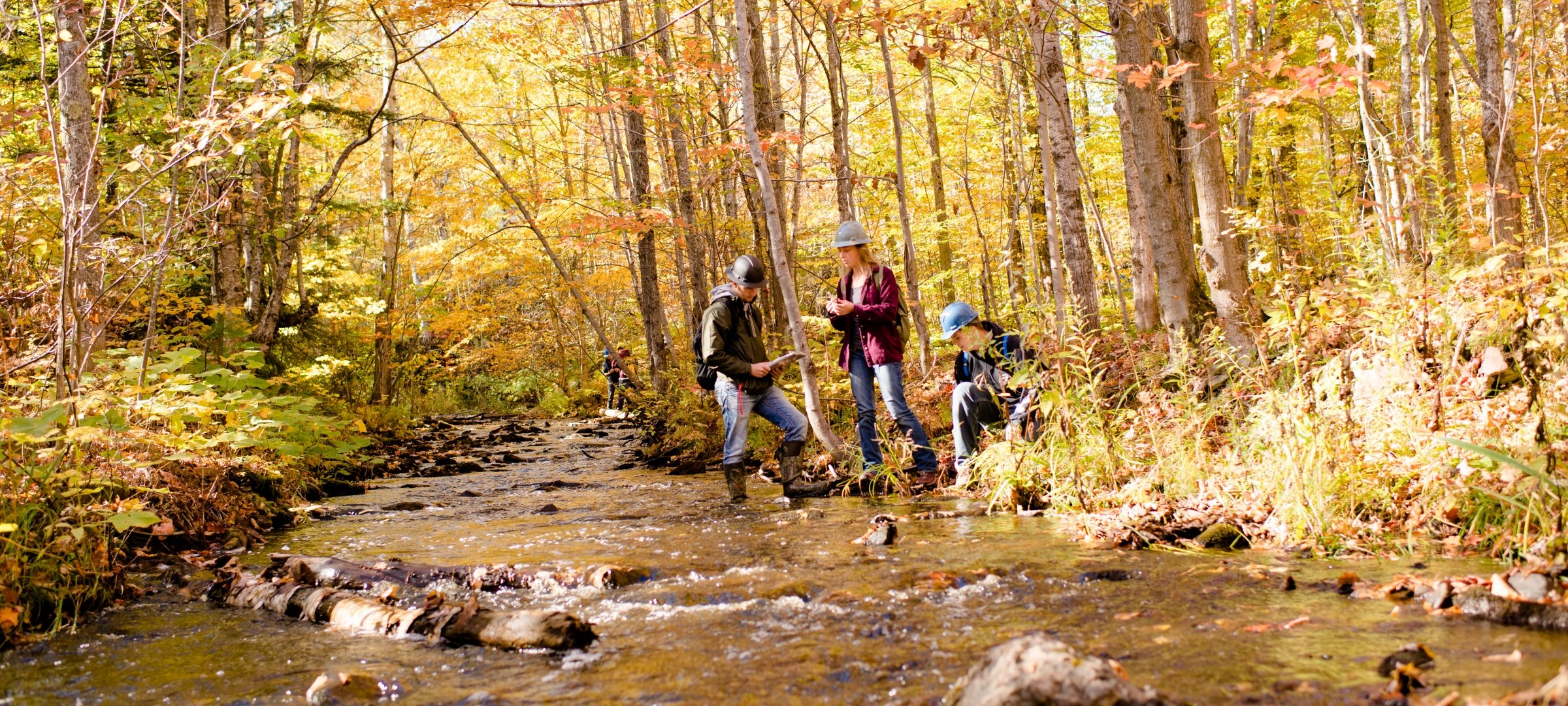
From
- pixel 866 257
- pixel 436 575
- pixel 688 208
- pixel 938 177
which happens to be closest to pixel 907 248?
pixel 866 257

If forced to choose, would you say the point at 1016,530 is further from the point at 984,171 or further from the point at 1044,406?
the point at 984,171

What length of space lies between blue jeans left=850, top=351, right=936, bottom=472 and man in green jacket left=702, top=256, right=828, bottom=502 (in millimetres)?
474

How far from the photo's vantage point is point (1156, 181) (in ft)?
24.2

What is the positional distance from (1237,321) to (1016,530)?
2496mm

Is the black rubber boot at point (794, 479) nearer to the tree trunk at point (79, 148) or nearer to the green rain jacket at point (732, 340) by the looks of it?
the green rain jacket at point (732, 340)

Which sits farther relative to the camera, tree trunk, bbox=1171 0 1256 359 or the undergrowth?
tree trunk, bbox=1171 0 1256 359

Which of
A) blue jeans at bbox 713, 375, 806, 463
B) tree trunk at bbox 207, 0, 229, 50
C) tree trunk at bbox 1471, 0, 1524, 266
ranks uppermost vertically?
tree trunk at bbox 207, 0, 229, 50

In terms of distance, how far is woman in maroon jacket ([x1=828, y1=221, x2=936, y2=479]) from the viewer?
716cm

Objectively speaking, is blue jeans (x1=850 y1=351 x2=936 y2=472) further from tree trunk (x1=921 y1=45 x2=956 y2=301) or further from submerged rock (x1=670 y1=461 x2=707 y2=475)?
tree trunk (x1=921 y1=45 x2=956 y2=301)

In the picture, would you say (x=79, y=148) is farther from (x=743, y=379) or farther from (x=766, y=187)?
(x=743, y=379)

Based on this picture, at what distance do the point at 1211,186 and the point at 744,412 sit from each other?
13.3 feet

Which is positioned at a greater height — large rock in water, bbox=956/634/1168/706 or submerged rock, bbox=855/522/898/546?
large rock in water, bbox=956/634/1168/706

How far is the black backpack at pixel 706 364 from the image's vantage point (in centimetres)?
711

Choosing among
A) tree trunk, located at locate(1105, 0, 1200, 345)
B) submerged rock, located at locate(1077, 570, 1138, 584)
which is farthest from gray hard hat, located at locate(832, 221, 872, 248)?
submerged rock, located at locate(1077, 570, 1138, 584)
